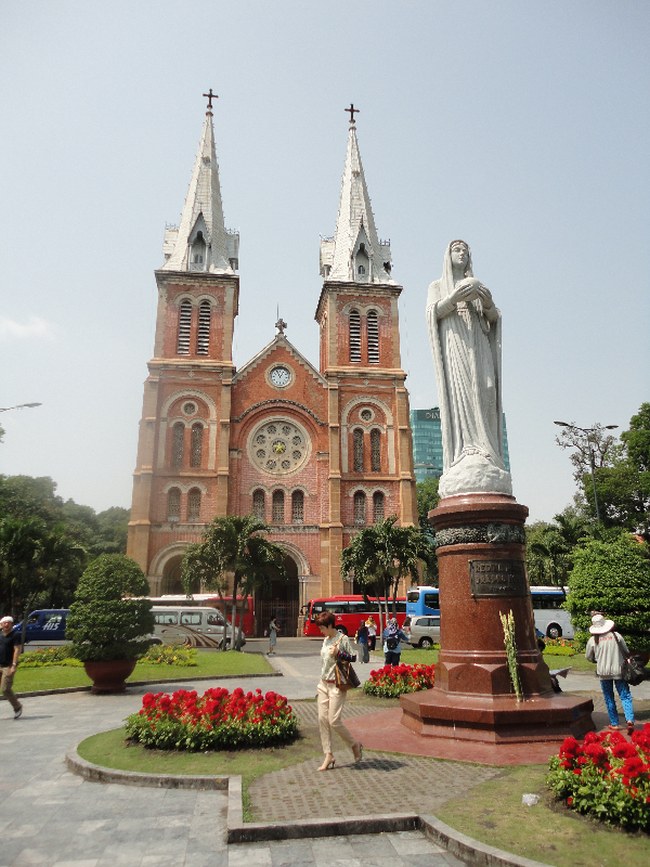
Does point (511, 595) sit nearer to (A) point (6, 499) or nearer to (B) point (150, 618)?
(B) point (150, 618)

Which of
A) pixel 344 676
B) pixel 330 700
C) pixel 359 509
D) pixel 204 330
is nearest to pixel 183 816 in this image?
pixel 330 700

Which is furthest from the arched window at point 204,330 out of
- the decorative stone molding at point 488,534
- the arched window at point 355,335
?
the decorative stone molding at point 488,534

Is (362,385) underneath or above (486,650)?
above

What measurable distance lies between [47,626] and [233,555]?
42.3 ft

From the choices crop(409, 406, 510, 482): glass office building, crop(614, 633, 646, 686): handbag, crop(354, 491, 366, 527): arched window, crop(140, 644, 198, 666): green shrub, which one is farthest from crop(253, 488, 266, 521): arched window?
crop(409, 406, 510, 482): glass office building

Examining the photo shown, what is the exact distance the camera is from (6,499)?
43.0 meters

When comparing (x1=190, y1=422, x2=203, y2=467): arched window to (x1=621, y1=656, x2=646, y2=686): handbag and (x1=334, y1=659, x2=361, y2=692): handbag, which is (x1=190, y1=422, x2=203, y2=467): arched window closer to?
(x1=621, y1=656, x2=646, y2=686): handbag

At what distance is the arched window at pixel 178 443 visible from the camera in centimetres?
3581

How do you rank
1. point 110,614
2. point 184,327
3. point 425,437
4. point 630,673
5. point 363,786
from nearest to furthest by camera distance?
point 363,786 → point 630,673 → point 110,614 → point 184,327 → point 425,437

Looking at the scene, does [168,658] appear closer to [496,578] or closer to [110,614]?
[110,614]

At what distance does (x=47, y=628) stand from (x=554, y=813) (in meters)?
31.1

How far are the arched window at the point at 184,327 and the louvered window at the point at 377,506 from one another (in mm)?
14585

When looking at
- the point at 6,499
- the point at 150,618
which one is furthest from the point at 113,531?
the point at 150,618

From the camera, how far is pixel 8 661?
9828 mm
